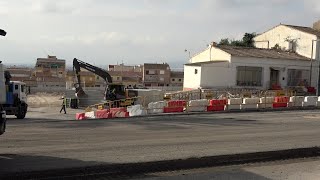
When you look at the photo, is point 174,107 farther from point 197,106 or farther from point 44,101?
point 44,101

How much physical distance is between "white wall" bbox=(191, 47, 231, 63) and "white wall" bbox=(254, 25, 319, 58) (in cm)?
1169

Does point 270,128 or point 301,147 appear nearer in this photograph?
point 301,147

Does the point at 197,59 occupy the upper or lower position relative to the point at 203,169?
upper

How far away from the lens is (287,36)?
6444 centimetres

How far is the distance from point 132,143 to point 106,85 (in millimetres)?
35956

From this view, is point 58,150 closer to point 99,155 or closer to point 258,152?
point 99,155

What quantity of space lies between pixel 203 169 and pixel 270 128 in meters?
10.4

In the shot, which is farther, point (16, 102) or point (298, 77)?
point (298, 77)

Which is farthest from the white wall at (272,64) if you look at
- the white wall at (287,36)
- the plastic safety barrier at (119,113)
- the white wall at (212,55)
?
the plastic safety barrier at (119,113)

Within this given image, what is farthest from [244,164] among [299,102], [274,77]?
[274,77]

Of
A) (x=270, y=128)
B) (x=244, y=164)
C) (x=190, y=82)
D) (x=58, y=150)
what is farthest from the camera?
(x=190, y=82)

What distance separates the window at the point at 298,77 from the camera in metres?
58.7

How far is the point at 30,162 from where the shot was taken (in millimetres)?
11242

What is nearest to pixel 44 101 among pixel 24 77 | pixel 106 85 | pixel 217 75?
pixel 106 85
